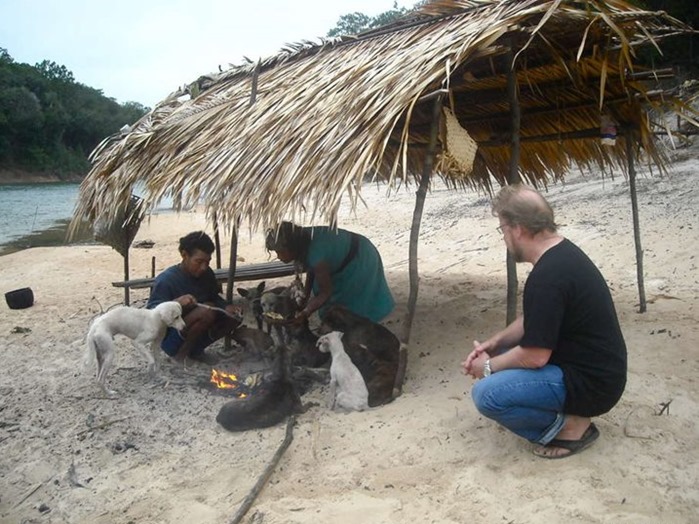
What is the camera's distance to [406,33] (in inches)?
163

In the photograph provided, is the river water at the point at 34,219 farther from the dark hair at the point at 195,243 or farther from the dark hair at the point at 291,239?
the dark hair at the point at 291,239

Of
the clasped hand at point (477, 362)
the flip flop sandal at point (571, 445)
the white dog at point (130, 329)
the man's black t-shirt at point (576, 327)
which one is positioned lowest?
the flip flop sandal at point (571, 445)

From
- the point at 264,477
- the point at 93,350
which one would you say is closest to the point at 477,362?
the point at 264,477

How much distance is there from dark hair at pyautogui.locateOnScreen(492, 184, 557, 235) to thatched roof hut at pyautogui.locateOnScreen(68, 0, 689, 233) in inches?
28.1

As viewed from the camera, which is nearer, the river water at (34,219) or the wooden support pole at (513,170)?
the wooden support pole at (513,170)

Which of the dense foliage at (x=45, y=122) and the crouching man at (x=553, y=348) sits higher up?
the dense foliage at (x=45, y=122)

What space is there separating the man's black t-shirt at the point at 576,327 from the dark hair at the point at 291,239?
2.43 meters

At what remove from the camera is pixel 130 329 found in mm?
3975

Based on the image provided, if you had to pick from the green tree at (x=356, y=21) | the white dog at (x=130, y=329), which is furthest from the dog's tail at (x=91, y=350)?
the green tree at (x=356, y=21)

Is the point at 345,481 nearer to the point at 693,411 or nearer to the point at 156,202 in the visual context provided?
the point at 693,411

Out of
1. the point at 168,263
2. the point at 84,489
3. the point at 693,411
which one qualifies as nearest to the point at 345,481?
the point at 84,489

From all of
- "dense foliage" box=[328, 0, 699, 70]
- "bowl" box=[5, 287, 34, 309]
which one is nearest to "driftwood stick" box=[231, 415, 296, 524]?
"bowl" box=[5, 287, 34, 309]

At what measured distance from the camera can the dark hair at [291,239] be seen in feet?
14.8

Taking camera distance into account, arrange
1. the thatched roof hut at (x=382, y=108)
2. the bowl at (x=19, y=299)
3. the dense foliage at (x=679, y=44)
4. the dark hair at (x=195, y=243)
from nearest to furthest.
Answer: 1. the thatched roof hut at (x=382, y=108)
2. the dark hair at (x=195, y=243)
3. the bowl at (x=19, y=299)
4. the dense foliage at (x=679, y=44)
